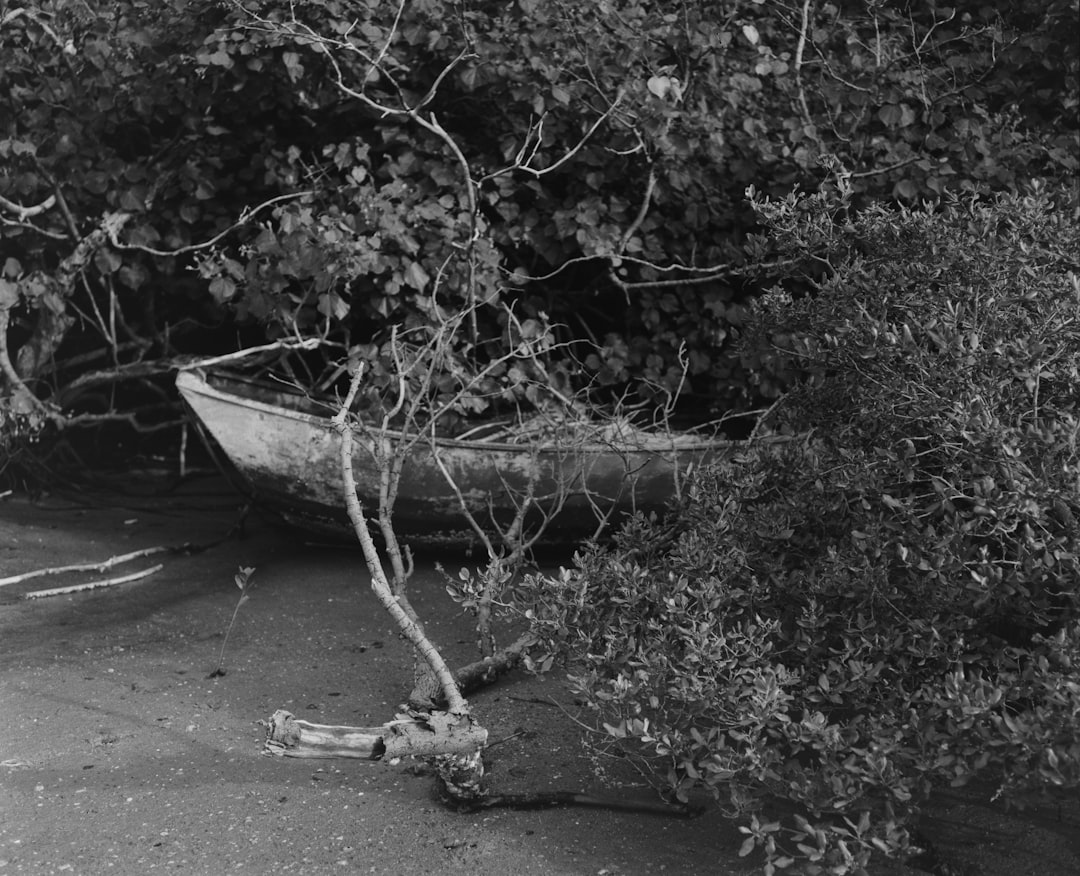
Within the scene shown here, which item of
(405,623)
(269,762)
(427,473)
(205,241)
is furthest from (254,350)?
(405,623)

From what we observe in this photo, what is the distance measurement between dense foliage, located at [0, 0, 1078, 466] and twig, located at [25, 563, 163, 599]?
1.17 meters

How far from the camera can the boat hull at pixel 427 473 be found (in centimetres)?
461

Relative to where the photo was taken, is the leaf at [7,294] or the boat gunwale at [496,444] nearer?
the boat gunwale at [496,444]

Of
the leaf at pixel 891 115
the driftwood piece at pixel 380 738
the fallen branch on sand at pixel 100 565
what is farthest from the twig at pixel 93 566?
the leaf at pixel 891 115

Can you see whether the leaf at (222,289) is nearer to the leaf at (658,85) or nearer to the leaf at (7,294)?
the leaf at (7,294)

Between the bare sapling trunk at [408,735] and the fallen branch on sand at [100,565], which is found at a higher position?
the bare sapling trunk at [408,735]

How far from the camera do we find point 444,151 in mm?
5266

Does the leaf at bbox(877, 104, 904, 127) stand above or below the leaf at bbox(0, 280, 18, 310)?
above

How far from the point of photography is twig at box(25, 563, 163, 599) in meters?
4.46

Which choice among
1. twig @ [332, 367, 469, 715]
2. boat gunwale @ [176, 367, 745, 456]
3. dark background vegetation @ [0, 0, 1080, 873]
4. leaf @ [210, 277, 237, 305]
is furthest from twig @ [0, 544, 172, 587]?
twig @ [332, 367, 469, 715]

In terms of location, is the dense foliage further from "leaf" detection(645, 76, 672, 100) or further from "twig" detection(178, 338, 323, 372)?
"twig" detection(178, 338, 323, 372)

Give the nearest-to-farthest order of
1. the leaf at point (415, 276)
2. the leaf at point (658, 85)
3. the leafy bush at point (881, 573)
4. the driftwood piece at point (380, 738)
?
the leafy bush at point (881, 573) < the driftwood piece at point (380, 738) < the leaf at point (658, 85) < the leaf at point (415, 276)

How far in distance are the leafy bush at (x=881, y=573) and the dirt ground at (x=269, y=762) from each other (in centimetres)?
20

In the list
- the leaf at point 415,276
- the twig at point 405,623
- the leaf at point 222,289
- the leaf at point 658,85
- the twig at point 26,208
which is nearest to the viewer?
the twig at point 405,623
